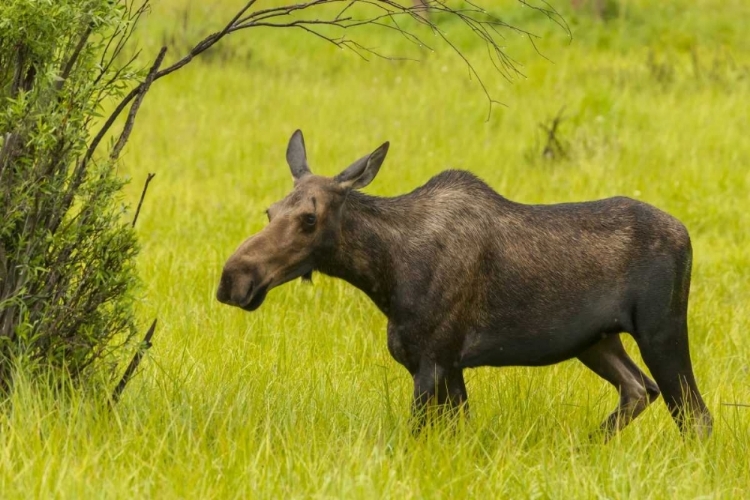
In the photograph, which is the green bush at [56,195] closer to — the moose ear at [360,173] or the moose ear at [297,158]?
the moose ear at [297,158]

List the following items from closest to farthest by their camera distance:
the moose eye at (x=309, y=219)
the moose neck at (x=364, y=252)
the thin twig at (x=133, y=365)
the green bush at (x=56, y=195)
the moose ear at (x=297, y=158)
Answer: the green bush at (x=56, y=195)
the moose eye at (x=309, y=219)
the thin twig at (x=133, y=365)
the moose neck at (x=364, y=252)
the moose ear at (x=297, y=158)

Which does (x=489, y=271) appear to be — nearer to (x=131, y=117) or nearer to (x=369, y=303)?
(x=131, y=117)

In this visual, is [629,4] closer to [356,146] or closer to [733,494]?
[356,146]

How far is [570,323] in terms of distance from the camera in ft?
17.0

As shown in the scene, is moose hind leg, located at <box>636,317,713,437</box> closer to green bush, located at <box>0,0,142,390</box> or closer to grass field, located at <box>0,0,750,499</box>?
grass field, located at <box>0,0,750,499</box>

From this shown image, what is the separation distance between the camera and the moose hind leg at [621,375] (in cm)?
564

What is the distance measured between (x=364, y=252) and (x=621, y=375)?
1.53 metres

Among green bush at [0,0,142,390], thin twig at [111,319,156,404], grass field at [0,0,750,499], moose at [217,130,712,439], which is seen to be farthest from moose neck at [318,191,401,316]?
green bush at [0,0,142,390]

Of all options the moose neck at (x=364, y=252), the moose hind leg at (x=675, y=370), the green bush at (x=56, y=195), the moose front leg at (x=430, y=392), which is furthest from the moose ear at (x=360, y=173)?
the moose hind leg at (x=675, y=370)

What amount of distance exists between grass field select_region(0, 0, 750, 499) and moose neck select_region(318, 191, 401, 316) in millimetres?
606

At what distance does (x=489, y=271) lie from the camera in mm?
5215

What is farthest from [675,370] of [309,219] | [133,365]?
[133,365]

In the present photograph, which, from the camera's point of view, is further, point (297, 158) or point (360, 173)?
point (297, 158)

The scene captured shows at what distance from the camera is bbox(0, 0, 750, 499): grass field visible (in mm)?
4469
